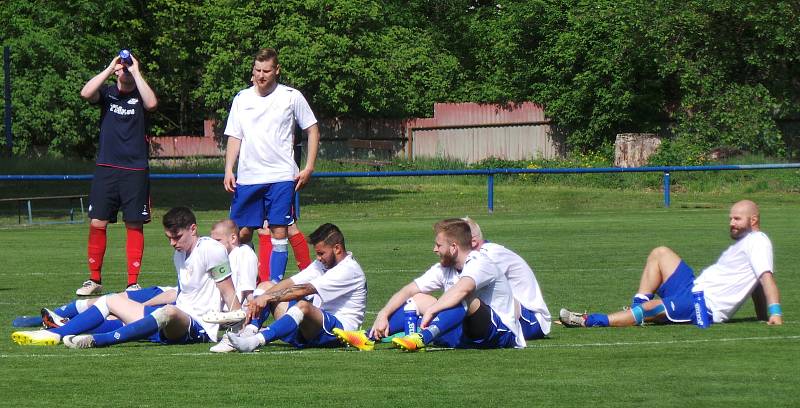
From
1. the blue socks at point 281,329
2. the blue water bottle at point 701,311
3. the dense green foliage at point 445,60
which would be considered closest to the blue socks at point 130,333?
the blue socks at point 281,329

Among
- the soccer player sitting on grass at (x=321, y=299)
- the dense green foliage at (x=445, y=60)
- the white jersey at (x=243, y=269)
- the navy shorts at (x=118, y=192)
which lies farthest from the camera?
the dense green foliage at (x=445, y=60)

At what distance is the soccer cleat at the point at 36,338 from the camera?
912 centimetres

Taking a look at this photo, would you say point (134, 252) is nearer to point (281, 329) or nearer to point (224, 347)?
point (224, 347)

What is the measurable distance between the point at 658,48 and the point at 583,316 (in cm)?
2780

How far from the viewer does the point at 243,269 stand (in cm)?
953

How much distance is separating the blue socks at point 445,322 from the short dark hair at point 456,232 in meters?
0.49

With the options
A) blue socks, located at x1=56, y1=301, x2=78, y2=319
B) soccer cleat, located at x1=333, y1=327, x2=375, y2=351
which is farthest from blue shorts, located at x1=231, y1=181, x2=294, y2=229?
soccer cleat, located at x1=333, y1=327, x2=375, y2=351

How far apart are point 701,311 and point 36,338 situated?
4972 millimetres

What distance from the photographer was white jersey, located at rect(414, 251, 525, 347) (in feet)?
28.1

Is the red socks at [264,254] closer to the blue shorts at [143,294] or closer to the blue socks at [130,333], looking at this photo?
the blue shorts at [143,294]

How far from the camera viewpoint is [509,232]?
2181 cm

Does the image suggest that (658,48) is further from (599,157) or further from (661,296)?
(661,296)

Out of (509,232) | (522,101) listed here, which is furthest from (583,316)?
(522,101)

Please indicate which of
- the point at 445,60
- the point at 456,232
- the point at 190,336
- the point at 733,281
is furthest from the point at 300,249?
the point at 445,60
